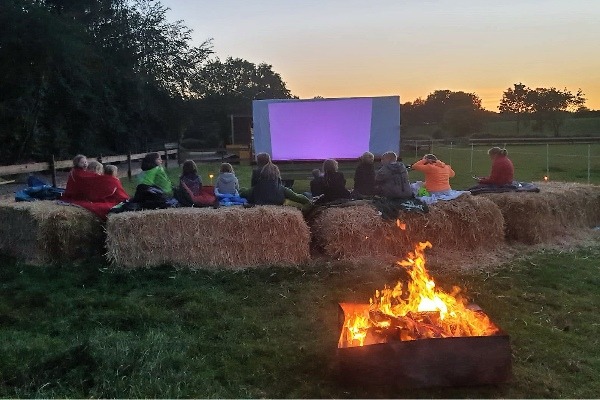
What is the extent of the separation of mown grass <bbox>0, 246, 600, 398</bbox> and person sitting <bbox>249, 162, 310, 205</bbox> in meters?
1.34

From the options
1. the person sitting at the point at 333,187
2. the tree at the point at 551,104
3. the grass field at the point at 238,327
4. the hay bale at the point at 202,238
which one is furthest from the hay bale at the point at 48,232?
the tree at the point at 551,104

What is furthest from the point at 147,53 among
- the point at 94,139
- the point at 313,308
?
the point at 313,308

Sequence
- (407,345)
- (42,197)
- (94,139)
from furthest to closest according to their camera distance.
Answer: (94,139) < (42,197) < (407,345)

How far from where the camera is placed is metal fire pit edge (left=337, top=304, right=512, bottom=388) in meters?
3.67

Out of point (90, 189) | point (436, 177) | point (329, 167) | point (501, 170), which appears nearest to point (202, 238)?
point (90, 189)

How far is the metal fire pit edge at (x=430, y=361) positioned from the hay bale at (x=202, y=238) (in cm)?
341

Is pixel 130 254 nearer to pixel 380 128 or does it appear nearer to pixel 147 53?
pixel 380 128

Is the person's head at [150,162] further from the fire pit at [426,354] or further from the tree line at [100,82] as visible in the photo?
the tree line at [100,82]

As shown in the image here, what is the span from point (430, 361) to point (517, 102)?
2045 inches

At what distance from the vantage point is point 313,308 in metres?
5.49

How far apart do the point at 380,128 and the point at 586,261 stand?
30.8ft

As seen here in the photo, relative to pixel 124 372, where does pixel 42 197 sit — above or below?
above

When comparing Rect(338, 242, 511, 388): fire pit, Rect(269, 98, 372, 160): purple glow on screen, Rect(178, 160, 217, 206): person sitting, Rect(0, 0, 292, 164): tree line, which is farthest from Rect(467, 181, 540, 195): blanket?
Rect(0, 0, 292, 164): tree line

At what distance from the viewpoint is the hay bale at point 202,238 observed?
694cm
